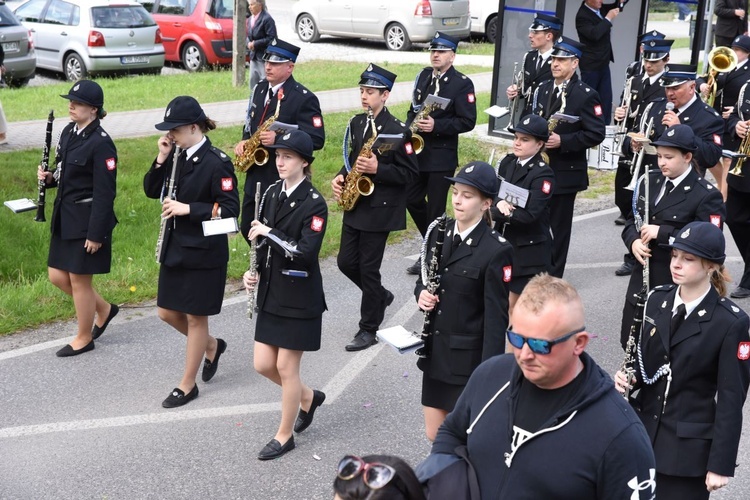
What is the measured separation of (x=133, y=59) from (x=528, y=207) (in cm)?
1391

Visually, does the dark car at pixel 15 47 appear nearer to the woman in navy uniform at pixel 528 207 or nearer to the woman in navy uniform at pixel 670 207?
the woman in navy uniform at pixel 528 207

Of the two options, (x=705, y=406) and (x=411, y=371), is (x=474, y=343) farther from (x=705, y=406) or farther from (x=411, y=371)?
(x=411, y=371)

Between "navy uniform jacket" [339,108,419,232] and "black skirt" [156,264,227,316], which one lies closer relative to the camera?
"black skirt" [156,264,227,316]

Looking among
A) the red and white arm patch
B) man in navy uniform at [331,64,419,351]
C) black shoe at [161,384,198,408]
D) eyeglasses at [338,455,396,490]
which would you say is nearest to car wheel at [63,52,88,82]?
man in navy uniform at [331,64,419,351]

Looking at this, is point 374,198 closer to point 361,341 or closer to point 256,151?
point 361,341

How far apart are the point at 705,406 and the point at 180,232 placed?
377 centimetres

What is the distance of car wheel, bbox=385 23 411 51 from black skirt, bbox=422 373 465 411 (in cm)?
1979

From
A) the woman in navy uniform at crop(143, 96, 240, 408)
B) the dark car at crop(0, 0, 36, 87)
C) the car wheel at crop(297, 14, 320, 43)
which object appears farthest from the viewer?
the car wheel at crop(297, 14, 320, 43)

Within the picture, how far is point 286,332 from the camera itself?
632 centimetres

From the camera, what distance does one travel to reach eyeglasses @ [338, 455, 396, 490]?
2.74 m

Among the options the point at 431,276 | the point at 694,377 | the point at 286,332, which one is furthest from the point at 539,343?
the point at 286,332

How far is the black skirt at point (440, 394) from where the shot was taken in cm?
565

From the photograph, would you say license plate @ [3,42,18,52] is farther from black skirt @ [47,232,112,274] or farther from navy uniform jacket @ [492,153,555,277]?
navy uniform jacket @ [492,153,555,277]

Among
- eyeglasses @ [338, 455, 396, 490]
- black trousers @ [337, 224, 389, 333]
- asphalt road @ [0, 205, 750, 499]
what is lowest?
asphalt road @ [0, 205, 750, 499]
